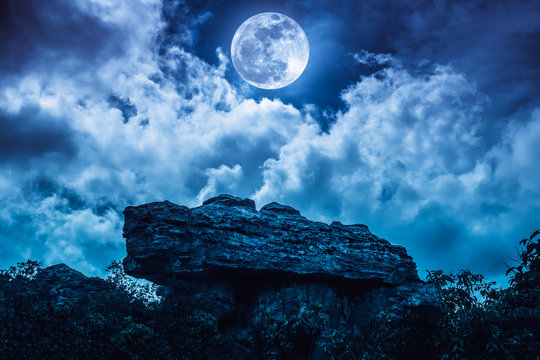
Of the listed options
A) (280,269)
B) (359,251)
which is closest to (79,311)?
(280,269)

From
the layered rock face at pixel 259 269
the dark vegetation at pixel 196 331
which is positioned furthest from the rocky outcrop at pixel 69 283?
the layered rock face at pixel 259 269

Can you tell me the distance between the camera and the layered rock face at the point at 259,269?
28.4m

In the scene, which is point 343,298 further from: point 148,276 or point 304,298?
point 148,276

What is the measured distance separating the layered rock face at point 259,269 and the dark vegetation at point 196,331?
9.63 ft

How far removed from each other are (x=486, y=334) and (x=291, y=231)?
18.9 meters

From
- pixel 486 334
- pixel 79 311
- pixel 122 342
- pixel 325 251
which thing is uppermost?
pixel 325 251

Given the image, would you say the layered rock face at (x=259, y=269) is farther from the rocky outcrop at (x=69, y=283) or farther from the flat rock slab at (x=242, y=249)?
the rocky outcrop at (x=69, y=283)

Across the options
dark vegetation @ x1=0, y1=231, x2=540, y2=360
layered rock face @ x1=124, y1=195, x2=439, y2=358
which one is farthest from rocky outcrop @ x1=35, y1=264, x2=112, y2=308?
layered rock face @ x1=124, y1=195, x2=439, y2=358

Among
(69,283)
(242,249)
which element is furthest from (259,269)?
(69,283)

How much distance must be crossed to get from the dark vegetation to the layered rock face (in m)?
2.94

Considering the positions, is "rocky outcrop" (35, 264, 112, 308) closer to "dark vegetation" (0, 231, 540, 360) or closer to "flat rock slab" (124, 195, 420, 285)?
"dark vegetation" (0, 231, 540, 360)

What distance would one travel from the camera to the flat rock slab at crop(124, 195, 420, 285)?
2861 cm

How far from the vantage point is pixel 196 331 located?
22297 millimetres

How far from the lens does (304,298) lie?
29.6 meters
